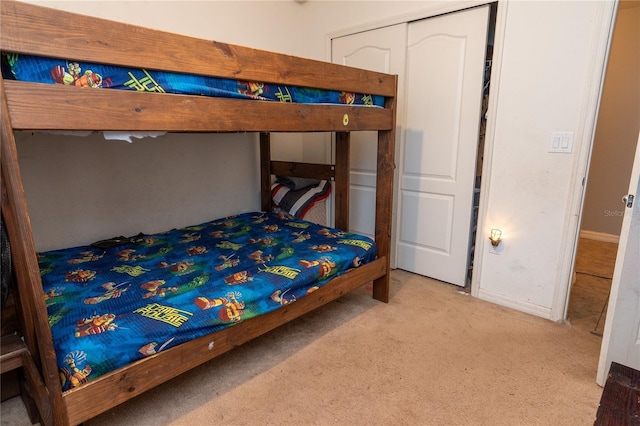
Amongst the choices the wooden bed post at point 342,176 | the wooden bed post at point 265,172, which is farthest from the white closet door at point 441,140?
the wooden bed post at point 265,172

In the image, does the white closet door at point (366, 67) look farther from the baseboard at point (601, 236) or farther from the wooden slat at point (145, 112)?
the baseboard at point (601, 236)

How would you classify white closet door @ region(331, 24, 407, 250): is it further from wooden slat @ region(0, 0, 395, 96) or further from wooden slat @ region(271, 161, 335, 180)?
wooden slat @ region(0, 0, 395, 96)

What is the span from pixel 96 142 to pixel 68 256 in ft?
2.40

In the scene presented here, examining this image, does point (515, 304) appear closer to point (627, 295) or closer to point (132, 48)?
point (627, 295)

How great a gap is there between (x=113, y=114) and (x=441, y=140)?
2164mm

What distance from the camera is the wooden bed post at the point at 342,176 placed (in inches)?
98.0

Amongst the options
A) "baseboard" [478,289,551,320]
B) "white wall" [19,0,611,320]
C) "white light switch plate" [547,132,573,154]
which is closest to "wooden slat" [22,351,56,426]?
"white wall" [19,0,611,320]

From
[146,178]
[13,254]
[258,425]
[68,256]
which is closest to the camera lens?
[13,254]

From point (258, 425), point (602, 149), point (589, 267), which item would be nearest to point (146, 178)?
point (258, 425)

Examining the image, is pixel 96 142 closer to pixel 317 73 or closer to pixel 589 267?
pixel 317 73

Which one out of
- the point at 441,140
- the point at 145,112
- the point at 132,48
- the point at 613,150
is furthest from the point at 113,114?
the point at 613,150

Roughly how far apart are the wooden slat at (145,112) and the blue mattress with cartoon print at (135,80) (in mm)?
33

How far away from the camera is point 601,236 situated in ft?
12.3

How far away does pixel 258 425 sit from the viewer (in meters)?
1.42
